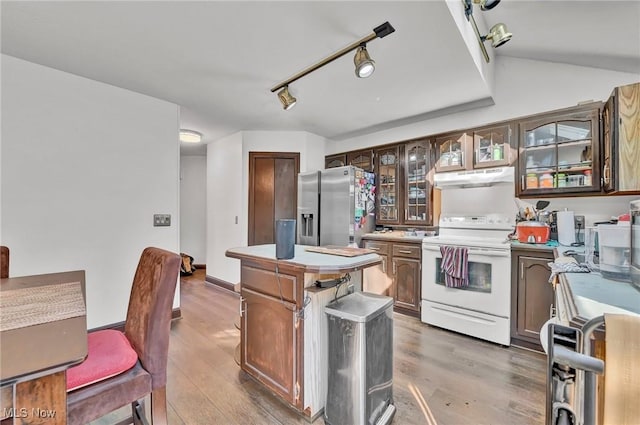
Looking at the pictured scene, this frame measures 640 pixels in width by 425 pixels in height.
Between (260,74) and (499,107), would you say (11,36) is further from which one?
(499,107)

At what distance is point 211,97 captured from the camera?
2914mm

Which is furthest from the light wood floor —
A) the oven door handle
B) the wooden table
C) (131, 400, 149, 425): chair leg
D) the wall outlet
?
the wall outlet

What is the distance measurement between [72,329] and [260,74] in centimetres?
222

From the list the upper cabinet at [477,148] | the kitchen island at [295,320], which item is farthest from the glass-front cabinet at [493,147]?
the kitchen island at [295,320]

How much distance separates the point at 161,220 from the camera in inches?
119

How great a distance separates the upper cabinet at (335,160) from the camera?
4359 millimetres

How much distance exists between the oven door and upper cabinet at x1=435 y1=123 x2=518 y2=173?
1.00 metres

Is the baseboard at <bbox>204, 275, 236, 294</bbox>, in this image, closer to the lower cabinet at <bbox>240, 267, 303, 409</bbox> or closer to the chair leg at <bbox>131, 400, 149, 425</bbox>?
the lower cabinet at <bbox>240, 267, 303, 409</bbox>

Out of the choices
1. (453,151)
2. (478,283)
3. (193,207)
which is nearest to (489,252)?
(478,283)

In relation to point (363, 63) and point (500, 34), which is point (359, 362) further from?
point (500, 34)

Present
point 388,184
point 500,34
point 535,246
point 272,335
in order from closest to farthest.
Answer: point 272,335, point 500,34, point 535,246, point 388,184

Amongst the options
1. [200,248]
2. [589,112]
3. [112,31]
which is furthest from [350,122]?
[200,248]

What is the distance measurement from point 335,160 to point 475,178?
2131 mm
